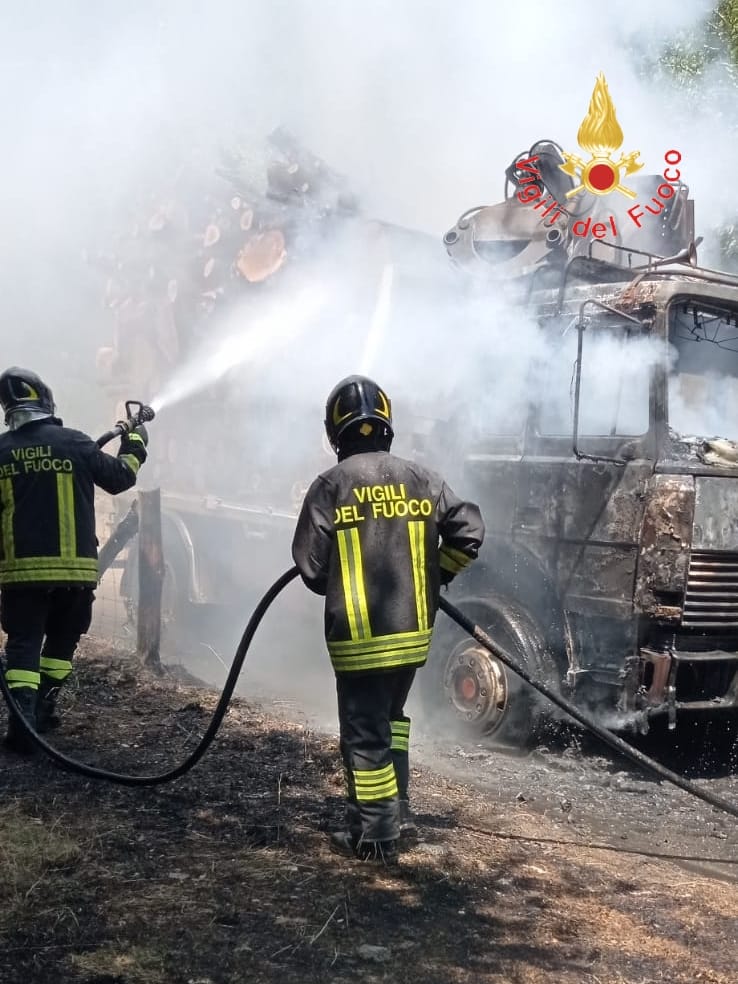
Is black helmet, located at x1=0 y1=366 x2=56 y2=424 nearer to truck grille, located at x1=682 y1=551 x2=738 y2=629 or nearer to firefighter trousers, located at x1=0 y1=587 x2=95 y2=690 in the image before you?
firefighter trousers, located at x1=0 y1=587 x2=95 y2=690

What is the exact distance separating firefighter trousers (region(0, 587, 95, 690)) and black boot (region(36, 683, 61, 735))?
0.03 metres

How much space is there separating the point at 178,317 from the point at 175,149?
2299 mm

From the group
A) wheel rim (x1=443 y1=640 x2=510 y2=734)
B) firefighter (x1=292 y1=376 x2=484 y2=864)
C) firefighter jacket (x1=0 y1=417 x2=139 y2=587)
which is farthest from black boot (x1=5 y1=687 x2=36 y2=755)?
wheel rim (x1=443 y1=640 x2=510 y2=734)

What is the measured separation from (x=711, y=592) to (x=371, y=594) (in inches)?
82.7

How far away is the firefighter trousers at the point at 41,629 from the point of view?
182 inches

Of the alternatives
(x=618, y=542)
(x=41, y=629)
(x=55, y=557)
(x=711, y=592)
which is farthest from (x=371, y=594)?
(x=711, y=592)

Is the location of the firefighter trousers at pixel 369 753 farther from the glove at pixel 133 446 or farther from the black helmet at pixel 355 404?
the glove at pixel 133 446

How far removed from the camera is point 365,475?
12.0 ft

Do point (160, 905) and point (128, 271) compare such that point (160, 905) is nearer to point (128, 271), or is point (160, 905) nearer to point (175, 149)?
point (128, 271)

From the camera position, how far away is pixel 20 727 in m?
4.50

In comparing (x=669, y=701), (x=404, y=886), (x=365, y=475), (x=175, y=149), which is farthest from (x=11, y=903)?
(x=175, y=149)

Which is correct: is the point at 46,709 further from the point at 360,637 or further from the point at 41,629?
the point at 360,637

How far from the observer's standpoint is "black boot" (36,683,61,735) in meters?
4.93

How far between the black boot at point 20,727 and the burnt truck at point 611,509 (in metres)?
2.34
